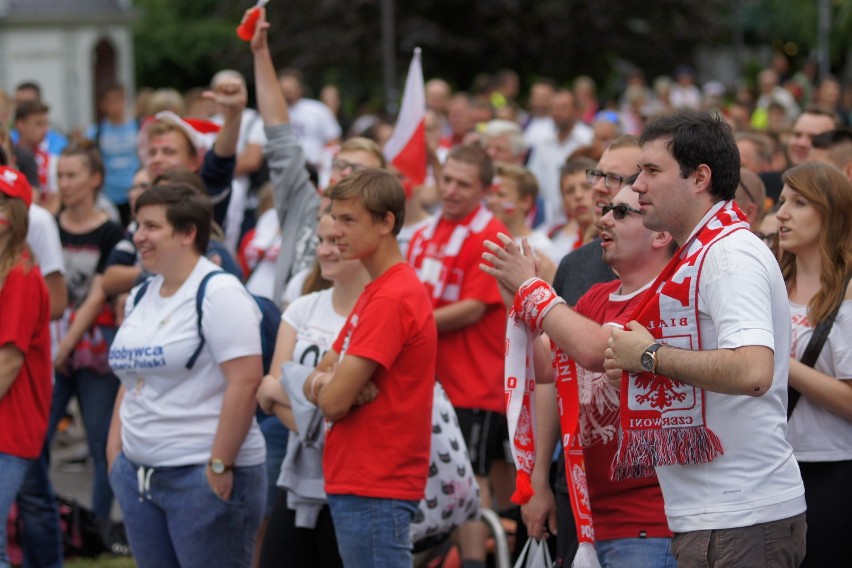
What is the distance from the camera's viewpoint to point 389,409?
486 centimetres

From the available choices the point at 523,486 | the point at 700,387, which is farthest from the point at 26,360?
the point at 700,387

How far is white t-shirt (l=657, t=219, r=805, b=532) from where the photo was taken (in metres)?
3.44

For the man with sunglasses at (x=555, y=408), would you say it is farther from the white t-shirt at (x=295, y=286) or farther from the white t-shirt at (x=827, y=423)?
the white t-shirt at (x=295, y=286)

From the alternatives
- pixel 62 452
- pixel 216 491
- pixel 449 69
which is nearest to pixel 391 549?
pixel 216 491

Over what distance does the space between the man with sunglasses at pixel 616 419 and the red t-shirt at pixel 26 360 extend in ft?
8.59

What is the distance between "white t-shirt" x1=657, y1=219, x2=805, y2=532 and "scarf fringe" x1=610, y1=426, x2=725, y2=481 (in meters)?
0.03

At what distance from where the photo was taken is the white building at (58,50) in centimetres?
3009

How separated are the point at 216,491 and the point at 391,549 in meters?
0.79

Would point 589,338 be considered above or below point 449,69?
below

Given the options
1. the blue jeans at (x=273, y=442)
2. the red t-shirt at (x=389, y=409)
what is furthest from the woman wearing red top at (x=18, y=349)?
the red t-shirt at (x=389, y=409)

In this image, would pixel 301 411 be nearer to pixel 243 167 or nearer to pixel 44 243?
pixel 44 243

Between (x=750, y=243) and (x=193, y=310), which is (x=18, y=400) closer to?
(x=193, y=310)

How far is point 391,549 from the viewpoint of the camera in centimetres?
482

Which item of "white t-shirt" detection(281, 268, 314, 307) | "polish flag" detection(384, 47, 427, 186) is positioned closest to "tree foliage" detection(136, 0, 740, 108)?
"polish flag" detection(384, 47, 427, 186)
